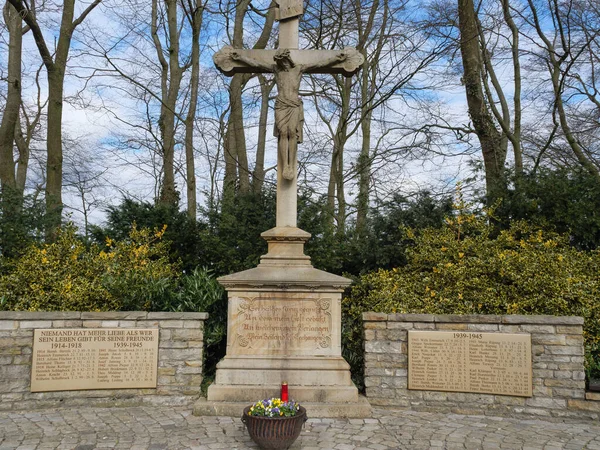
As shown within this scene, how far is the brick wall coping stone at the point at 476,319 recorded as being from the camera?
210 inches

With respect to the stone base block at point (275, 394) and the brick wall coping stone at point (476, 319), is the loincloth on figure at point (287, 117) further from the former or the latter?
the stone base block at point (275, 394)

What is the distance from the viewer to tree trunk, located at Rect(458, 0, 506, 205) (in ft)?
33.5

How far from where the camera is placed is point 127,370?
545 cm

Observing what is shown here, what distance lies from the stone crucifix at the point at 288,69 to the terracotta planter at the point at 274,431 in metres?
2.42

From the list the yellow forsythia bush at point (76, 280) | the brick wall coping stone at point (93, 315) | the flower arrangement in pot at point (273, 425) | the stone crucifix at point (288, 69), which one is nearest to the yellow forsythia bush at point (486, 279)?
the stone crucifix at point (288, 69)

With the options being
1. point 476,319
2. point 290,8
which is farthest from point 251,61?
point 476,319

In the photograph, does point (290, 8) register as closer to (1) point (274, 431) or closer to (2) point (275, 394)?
(2) point (275, 394)

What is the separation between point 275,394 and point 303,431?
0.72 meters

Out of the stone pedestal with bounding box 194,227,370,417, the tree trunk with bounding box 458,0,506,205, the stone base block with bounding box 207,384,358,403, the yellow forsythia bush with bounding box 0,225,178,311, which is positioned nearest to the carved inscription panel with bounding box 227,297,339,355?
the stone pedestal with bounding box 194,227,370,417

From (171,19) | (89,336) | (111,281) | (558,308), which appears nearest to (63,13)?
(171,19)

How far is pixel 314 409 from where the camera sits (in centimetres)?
502

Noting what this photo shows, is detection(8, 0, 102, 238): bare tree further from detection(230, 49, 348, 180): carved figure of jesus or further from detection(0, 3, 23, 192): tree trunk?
detection(230, 49, 348, 180): carved figure of jesus

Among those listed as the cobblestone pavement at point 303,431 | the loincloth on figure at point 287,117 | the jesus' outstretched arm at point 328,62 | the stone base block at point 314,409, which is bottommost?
the cobblestone pavement at point 303,431

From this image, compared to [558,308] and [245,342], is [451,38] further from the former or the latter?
[245,342]
